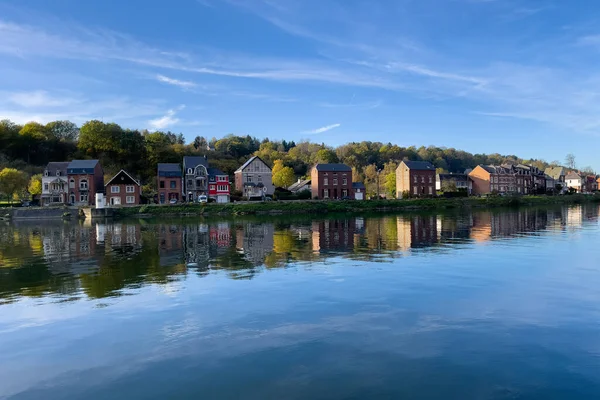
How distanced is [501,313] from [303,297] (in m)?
5.66

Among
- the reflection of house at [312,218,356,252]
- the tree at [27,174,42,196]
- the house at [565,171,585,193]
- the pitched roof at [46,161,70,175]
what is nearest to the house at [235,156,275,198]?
the pitched roof at [46,161,70,175]

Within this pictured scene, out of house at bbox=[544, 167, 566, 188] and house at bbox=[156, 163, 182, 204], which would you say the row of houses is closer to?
house at bbox=[156, 163, 182, 204]

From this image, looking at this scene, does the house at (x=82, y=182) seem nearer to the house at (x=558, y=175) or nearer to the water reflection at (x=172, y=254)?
the water reflection at (x=172, y=254)

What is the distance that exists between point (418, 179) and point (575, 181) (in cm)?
7247

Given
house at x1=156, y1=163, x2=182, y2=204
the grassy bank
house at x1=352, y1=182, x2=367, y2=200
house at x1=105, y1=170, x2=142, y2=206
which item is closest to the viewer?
the grassy bank

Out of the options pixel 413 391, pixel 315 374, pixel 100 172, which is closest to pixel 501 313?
pixel 413 391

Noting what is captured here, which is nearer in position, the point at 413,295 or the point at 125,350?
the point at 125,350

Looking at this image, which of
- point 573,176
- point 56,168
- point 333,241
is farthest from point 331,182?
point 573,176

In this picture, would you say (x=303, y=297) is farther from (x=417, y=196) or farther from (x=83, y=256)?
(x=417, y=196)

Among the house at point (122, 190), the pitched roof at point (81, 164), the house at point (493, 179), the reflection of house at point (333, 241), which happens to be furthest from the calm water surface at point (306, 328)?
the house at point (493, 179)

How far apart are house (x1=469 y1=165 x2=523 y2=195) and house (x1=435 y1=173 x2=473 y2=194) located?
143 centimetres

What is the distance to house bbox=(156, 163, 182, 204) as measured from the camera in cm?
7656

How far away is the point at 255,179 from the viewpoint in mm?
82562

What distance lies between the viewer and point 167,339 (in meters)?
10.1
